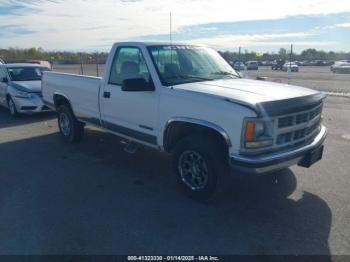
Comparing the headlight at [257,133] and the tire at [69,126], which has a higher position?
the headlight at [257,133]

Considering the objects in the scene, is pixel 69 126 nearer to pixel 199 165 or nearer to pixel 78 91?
pixel 78 91

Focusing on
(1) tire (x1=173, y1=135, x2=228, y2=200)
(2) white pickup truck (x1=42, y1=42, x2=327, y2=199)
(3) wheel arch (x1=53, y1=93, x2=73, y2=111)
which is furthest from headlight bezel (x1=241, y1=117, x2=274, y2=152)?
(3) wheel arch (x1=53, y1=93, x2=73, y2=111)

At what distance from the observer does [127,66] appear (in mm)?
5406

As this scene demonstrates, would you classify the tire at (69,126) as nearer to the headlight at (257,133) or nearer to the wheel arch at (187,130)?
the wheel arch at (187,130)

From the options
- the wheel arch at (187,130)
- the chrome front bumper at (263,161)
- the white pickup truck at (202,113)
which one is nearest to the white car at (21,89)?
the white pickup truck at (202,113)

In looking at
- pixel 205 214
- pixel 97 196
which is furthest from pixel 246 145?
pixel 97 196

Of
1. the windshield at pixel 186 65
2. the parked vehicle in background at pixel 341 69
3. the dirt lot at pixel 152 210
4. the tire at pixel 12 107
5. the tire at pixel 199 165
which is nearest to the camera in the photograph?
the dirt lot at pixel 152 210

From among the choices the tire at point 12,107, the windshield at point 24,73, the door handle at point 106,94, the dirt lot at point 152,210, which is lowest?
the dirt lot at point 152,210

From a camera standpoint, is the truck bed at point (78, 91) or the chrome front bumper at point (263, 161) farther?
the truck bed at point (78, 91)

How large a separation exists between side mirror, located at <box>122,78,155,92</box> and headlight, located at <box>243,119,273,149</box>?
1.60m

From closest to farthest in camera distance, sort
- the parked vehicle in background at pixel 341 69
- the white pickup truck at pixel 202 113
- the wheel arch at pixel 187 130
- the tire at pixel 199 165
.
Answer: the white pickup truck at pixel 202 113 → the wheel arch at pixel 187 130 → the tire at pixel 199 165 → the parked vehicle in background at pixel 341 69

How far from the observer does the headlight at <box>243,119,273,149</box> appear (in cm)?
368

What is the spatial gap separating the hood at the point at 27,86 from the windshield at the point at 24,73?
39 cm

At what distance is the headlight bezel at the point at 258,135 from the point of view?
3674 millimetres
